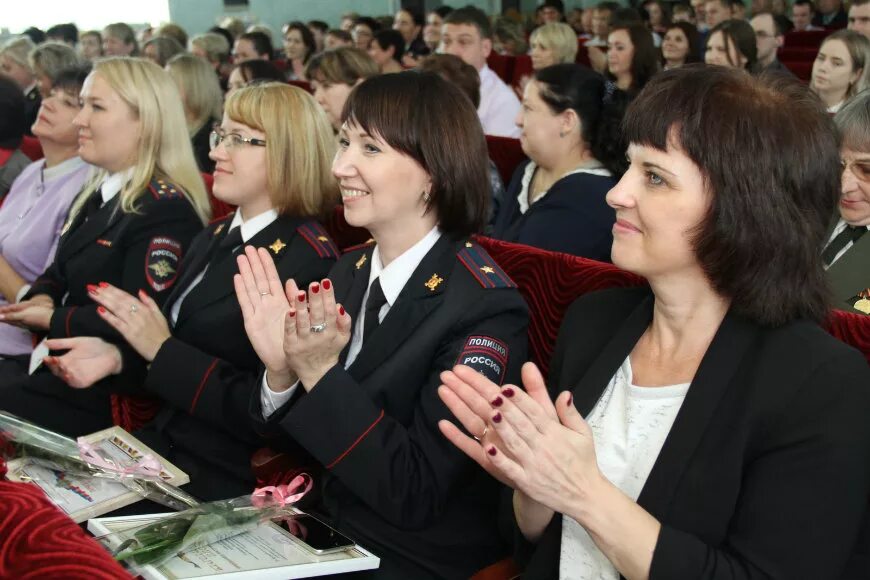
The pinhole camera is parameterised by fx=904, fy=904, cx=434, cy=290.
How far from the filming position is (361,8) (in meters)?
13.5

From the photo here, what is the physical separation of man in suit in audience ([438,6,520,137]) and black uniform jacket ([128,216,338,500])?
11.9ft

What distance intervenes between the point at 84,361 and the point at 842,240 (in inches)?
72.0

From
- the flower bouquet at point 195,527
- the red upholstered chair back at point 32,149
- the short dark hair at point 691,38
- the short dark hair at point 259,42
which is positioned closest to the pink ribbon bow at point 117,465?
the flower bouquet at point 195,527

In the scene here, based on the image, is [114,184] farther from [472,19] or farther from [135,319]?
[472,19]

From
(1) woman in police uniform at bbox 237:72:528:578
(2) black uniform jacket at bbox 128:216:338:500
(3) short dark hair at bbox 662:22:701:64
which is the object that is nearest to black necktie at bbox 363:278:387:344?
(1) woman in police uniform at bbox 237:72:528:578

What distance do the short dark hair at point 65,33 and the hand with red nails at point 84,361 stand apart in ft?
28.9

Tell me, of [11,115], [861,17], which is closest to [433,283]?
[11,115]

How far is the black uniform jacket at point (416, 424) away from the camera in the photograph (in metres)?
1.51

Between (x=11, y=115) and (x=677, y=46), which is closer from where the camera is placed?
(x=11, y=115)

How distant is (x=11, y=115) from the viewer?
12.1 feet

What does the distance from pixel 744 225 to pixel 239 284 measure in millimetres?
881

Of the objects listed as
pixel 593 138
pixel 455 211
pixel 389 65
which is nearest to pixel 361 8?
pixel 389 65

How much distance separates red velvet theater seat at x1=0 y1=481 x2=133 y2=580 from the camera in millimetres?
684

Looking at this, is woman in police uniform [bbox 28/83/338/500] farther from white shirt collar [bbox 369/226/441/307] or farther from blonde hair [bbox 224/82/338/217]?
white shirt collar [bbox 369/226/441/307]
